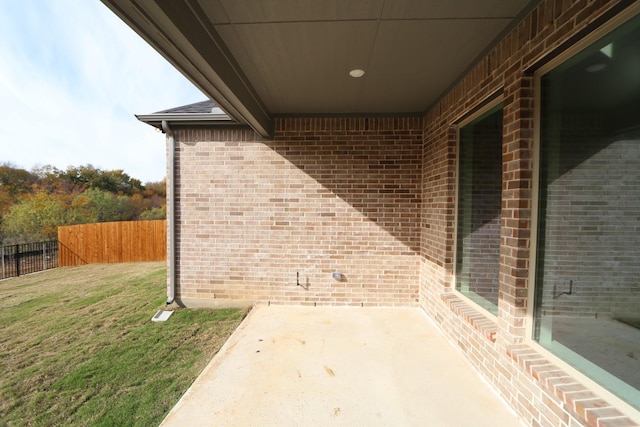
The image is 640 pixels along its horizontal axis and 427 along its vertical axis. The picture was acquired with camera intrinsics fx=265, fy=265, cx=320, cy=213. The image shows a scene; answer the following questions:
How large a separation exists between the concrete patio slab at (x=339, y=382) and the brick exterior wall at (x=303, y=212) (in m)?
0.73

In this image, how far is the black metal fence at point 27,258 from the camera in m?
8.70

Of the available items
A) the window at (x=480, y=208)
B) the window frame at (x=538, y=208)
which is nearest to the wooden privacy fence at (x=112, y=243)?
the window at (x=480, y=208)

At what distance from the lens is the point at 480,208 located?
9.00 feet

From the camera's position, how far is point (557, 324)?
1.80 metres

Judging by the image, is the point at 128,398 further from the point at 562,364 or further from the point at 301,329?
the point at 562,364

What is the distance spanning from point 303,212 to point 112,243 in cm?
1088

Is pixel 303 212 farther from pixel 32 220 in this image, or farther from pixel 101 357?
pixel 32 220

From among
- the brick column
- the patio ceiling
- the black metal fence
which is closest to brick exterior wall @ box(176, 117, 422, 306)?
the patio ceiling

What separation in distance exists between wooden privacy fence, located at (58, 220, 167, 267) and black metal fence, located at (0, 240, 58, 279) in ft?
1.45

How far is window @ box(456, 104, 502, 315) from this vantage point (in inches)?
96.0

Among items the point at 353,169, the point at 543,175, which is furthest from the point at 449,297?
the point at 353,169

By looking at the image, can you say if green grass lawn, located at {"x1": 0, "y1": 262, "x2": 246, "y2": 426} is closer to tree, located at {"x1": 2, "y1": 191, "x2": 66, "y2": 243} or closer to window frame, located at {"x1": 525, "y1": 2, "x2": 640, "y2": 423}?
window frame, located at {"x1": 525, "y1": 2, "x2": 640, "y2": 423}

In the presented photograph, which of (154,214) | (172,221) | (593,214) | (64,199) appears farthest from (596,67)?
(64,199)

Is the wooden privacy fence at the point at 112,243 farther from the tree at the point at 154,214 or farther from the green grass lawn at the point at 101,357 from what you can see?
the tree at the point at 154,214
